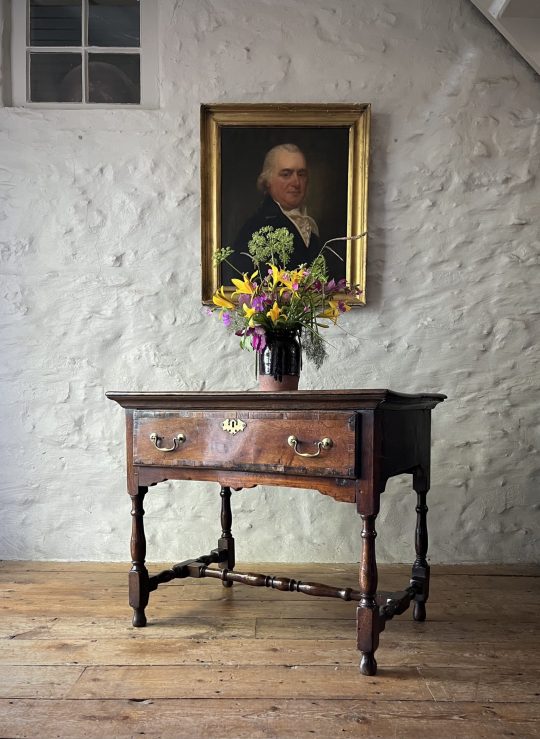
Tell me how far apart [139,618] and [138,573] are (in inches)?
6.4

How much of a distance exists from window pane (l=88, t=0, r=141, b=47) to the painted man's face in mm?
1019

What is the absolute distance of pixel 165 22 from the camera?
10.8ft

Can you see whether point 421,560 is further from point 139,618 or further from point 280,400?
point 139,618

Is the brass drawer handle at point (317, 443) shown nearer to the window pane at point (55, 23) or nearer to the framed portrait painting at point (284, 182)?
the framed portrait painting at point (284, 182)

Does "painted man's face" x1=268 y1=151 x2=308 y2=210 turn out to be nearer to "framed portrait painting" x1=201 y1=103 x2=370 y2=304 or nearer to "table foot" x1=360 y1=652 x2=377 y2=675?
"framed portrait painting" x1=201 y1=103 x2=370 y2=304

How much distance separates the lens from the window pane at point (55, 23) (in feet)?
11.1

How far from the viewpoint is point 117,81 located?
3.37 metres

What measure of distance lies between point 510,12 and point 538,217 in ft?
3.17

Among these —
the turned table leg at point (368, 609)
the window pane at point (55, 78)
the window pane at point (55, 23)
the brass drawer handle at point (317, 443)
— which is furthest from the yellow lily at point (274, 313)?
the window pane at point (55, 23)

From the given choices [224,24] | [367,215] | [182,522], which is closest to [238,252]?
[367,215]

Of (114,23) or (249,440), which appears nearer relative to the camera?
(249,440)

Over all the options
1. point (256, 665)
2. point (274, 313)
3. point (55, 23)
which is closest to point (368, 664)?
point (256, 665)

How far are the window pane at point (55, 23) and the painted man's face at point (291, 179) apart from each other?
4.25 ft

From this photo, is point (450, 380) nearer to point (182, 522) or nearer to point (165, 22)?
point (182, 522)
